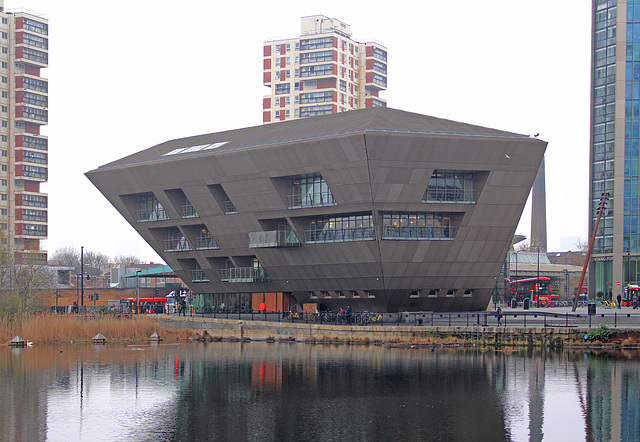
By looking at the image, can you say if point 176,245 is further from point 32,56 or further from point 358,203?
point 32,56

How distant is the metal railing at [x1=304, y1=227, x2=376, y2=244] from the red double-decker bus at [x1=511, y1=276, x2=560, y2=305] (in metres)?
38.0

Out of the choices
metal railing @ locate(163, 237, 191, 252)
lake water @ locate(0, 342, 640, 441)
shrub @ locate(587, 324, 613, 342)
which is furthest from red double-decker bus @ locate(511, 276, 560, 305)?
lake water @ locate(0, 342, 640, 441)

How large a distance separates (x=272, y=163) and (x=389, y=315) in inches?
596

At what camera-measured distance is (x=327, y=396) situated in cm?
3384

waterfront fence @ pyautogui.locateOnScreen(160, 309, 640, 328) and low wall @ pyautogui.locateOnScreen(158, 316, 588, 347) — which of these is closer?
low wall @ pyautogui.locateOnScreen(158, 316, 588, 347)

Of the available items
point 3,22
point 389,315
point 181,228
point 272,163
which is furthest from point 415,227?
point 3,22

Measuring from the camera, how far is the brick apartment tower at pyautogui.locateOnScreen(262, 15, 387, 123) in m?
164

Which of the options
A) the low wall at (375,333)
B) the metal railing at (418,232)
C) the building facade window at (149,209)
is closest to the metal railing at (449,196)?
the metal railing at (418,232)

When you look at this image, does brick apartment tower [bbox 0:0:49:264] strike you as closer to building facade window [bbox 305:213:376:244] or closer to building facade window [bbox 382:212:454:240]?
building facade window [bbox 305:213:376:244]

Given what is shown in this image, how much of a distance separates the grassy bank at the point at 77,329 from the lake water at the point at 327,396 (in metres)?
10.6

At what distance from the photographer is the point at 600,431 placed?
26297 mm

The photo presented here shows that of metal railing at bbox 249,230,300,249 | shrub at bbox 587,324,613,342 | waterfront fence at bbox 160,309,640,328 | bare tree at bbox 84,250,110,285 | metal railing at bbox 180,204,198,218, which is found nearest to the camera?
shrub at bbox 587,324,613,342

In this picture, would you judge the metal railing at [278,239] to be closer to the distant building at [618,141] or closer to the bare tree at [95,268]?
the distant building at [618,141]

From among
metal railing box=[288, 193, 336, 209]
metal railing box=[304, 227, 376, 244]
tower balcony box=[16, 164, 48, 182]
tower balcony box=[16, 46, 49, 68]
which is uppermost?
tower balcony box=[16, 46, 49, 68]
